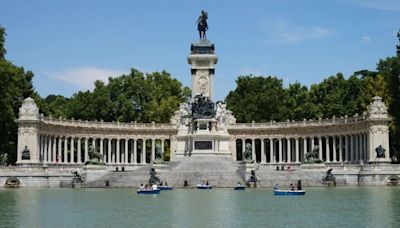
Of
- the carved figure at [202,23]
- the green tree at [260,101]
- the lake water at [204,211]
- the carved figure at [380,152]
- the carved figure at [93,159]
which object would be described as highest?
the carved figure at [202,23]

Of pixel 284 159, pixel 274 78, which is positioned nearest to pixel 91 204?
pixel 284 159

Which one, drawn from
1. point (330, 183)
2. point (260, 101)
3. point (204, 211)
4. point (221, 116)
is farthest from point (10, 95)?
point (204, 211)

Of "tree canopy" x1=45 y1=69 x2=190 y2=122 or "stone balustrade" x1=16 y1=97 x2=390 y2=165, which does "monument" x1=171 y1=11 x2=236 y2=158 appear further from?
"tree canopy" x1=45 y1=69 x2=190 y2=122

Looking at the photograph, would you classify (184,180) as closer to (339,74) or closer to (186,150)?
(186,150)

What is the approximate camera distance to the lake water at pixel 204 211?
109 ft

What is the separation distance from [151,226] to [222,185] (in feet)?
122

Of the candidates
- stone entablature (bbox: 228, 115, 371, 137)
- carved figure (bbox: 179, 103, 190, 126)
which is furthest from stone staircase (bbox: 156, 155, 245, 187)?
stone entablature (bbox: 228, 115, 371, 137)

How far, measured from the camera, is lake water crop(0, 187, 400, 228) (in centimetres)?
3338

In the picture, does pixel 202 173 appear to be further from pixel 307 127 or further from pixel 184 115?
pixel 307 127

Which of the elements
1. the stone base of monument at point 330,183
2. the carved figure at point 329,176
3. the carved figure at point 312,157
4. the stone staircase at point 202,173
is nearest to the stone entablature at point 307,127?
the carved figure at point 312,157

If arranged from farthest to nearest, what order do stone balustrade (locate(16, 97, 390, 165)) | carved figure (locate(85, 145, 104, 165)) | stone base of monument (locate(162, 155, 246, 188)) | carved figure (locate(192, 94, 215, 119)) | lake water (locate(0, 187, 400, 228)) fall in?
1. carved figure (locate(192, 94, 215, 119))
2. stone balustrade (locate(16, 97, 390, 165))
3. carved figure (locate(85, 145, 104, 165))
4. stone base of monument (locate(162, 155, 246, 188))
5. lake water (locate(0, 187, 400, 228))

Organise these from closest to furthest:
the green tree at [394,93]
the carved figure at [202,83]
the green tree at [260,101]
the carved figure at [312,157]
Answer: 1. the carved figure at [312,157]
2. the green tree at [394,93]
3. the carved figure at [202,83]
4. the green tree at [260,101]

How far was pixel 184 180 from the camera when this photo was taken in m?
69.9

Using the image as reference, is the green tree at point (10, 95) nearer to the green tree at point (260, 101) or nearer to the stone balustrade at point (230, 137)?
the stone balustrade at point (230, 137)
